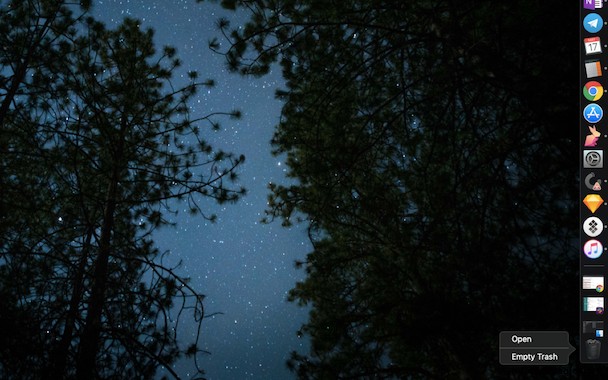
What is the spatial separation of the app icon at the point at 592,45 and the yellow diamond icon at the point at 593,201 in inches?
31.1

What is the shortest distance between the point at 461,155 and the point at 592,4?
164 centimetres

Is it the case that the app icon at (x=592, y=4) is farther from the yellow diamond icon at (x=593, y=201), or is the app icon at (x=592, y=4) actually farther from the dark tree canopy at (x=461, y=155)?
the yellow diamond icon at (x=593, y=201)

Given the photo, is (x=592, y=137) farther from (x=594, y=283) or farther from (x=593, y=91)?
(x=594, y=283)

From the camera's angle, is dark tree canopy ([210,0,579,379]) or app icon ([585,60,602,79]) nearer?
app icon ([585,60,602,79])

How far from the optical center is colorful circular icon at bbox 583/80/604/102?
6.97 feet

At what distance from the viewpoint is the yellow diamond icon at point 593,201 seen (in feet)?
6.86

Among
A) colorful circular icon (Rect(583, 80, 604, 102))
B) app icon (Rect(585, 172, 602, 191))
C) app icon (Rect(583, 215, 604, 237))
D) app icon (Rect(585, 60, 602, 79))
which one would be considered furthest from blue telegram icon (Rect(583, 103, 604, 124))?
app icon (Rect(583, 215, 604, 237))

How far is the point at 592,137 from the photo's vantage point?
7.00 ft

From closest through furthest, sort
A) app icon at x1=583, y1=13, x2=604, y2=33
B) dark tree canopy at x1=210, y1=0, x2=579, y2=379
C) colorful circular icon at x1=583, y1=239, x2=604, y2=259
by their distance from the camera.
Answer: colorful circular icon at x1=583, y1=239, x2=604, y2=259 → app icon at x1=583, y1=13, x2=604, y2=33 → dark tree canopy at x1=210, y1=0, x2=579, y2=379

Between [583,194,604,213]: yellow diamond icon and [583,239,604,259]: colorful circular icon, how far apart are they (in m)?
0.17

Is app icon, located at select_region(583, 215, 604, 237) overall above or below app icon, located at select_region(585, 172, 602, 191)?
below

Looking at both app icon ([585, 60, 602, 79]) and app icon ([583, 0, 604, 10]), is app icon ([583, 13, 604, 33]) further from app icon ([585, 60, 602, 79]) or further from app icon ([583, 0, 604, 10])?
app icon ([585, 60, 602, 79])

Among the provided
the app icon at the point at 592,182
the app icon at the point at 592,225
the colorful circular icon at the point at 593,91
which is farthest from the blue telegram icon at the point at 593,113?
the app icon at the point at 592,225

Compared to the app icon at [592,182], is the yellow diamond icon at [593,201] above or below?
below
